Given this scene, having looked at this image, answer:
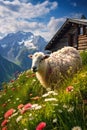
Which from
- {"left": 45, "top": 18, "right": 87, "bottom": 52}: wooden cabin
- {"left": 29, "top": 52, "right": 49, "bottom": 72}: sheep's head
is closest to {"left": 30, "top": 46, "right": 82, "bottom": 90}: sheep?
{"left": 29, "top": 52, "right": 49, "bottom": 72}: sheep's head

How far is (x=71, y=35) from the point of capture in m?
42.8

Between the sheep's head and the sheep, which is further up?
the sheep's head

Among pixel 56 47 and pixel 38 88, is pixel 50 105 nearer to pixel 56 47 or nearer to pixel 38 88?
pixel 38 88

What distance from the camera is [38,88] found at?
13.6 m

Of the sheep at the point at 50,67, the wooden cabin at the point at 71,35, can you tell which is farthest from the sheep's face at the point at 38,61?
the wooden cabin at the point at 71,35

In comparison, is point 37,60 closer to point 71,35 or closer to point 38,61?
point 38,61

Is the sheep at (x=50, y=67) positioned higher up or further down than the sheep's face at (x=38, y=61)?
further down

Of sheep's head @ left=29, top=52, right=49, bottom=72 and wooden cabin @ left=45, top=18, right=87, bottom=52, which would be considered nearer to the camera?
sheep's head @ left=29, top=52, right=49, bottom=72

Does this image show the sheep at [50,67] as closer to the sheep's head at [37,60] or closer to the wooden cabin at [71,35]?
the sheep's head at [37,60]

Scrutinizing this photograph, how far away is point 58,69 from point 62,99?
21.6ft

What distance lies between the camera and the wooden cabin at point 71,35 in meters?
38.5

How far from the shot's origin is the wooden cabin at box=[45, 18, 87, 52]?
1516 inches

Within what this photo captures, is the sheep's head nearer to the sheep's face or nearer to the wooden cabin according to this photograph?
the sheep's face

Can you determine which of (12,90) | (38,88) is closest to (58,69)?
(38,88)
